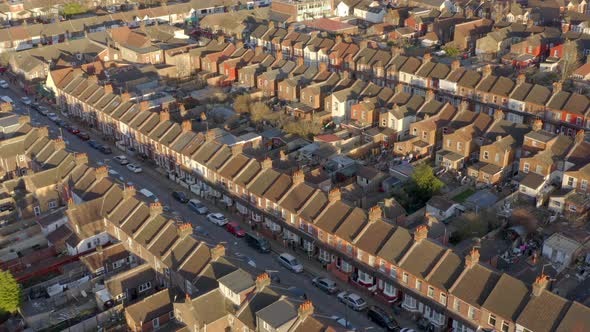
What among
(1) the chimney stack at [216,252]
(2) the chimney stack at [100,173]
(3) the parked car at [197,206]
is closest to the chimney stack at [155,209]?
(1) the chimney stack at [216,252]

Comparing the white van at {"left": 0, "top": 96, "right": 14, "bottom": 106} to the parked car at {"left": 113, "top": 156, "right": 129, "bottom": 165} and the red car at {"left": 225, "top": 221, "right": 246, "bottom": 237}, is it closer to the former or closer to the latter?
the parked car at {"left": 113, "top": 156, "right": 129, "bottom": 165}

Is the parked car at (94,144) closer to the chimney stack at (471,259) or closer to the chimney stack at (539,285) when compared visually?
the chimney stack at (471,259)

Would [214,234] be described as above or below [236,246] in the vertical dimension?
above

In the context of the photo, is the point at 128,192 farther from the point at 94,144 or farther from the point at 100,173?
the point at 94,144

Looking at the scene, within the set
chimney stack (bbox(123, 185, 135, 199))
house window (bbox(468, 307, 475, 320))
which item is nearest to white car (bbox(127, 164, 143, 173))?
chimney stack (bbox(123, 185, 135, 199))

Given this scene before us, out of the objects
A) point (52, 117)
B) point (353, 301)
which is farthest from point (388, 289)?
point (52, 117)

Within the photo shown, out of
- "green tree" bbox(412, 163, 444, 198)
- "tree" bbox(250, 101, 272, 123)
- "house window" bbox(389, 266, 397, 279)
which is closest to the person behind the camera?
"house window" bbox(389, 266, 397, 279)
